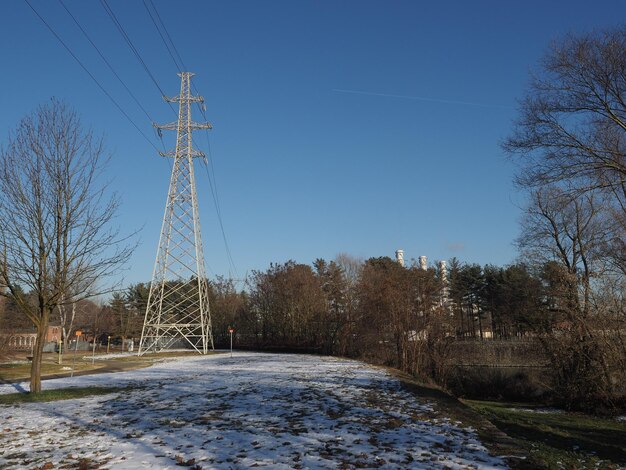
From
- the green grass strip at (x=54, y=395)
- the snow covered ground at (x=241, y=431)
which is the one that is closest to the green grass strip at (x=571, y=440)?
the snow covered ground at (x=241, y=431)

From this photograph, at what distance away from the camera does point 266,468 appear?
6379mm

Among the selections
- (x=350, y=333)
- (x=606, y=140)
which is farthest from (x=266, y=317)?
(x=606, y=140)

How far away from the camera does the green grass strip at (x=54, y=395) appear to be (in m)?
13.6

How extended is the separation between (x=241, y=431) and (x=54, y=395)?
870 centimetres

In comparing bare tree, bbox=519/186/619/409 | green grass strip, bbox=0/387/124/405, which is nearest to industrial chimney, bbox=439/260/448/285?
bare tree, bbox=519/186/619/409

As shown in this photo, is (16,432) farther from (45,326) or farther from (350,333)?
(350,333)

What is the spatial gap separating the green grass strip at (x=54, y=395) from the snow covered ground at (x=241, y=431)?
911 millimetres

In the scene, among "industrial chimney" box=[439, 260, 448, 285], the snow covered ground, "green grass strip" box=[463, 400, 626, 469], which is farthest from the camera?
"industrial chimney" box=[439, 260, 448, 285]

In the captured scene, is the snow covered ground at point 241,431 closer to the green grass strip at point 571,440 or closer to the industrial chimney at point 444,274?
the green grass strip at point 571,440

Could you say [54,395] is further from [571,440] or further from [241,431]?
[571,440]

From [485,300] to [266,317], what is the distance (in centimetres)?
3265

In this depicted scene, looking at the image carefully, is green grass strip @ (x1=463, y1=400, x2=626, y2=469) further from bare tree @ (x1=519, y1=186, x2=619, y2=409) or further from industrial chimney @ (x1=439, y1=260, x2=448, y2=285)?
industrial chimney @ (x1=439, y1=260, x2=448, y2=285)

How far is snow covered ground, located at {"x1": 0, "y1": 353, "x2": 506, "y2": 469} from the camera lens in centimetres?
688

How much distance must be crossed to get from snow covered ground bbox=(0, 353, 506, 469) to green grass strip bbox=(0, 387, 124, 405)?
2.99ft
